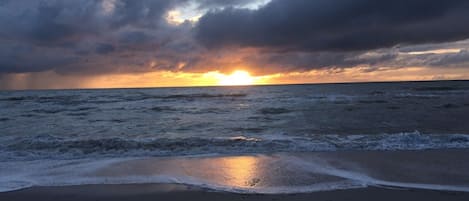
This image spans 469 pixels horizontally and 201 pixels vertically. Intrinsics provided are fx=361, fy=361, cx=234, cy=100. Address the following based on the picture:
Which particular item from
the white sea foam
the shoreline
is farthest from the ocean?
the shoreline

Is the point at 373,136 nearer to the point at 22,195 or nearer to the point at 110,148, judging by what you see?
the point at 110,148

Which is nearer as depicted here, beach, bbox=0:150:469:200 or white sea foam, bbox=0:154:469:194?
beach, bbox=0:150:469:200

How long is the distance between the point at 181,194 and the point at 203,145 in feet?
17.9

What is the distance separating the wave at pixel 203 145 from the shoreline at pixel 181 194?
376 centimetres

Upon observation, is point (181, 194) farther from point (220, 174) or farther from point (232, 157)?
point (232, 157)

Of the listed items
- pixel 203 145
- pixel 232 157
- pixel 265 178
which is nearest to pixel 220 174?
pixel 265 178

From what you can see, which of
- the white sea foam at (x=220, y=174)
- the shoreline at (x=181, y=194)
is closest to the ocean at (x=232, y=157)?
Result: the white sea foam at (x=220, y=174)

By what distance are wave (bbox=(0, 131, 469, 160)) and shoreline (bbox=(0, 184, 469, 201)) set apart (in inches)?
148

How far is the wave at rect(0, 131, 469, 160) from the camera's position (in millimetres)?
10719

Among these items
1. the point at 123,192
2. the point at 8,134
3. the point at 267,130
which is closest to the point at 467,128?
the point at 267,130

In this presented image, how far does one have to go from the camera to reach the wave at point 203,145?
10.7m

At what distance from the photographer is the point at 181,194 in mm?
6320

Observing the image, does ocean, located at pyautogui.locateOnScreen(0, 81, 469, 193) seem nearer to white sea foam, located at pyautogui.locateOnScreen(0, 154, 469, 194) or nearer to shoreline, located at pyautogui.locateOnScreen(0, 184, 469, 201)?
white sea foam, located at pyautogui.locateOnScreen(0, 154, 469, 194)

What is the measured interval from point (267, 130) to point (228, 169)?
7699 millimetres
